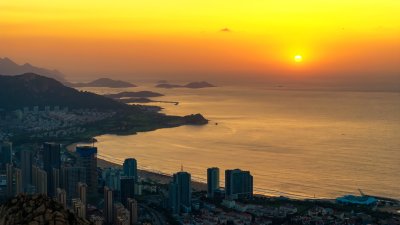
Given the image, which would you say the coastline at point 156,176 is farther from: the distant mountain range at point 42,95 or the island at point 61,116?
the distant mountain range at point 42,95

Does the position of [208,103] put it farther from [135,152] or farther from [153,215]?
[153,215]

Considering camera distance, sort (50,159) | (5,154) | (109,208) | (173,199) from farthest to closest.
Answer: (5,154) < (50,159) < (173,199) < (109,208)

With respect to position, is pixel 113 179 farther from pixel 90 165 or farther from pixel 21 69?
pixel 21 69

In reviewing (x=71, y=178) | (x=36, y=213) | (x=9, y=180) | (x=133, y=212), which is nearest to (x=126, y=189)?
(x=71, y=178)

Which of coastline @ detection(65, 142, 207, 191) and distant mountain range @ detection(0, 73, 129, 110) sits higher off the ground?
distant mountain range @ detection(0, 73, 129, 110)

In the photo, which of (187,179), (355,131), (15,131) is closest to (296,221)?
(187,179)

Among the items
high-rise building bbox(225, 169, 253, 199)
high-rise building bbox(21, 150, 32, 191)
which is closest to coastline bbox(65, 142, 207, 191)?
high-rise building bbox(225, 169, 253, 199)

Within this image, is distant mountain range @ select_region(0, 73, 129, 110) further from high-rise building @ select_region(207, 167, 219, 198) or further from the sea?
high-rise building @ select_region(207, 167, 219, 198)
